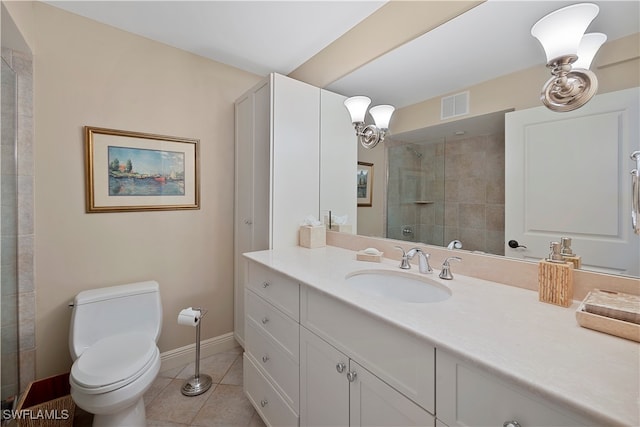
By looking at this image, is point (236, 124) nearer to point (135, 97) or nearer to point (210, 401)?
point (135, 97)

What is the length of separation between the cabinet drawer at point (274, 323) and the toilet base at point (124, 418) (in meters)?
0.70

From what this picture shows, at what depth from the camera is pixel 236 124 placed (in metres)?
2.23

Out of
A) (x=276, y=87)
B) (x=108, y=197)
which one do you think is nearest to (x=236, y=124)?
(x=276, y=87)

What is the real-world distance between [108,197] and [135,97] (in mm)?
707

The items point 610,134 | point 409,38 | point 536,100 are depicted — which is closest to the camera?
point 610,134

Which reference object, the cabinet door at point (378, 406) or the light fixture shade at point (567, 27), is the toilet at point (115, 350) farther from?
the light fixture shade at point (567, 27)

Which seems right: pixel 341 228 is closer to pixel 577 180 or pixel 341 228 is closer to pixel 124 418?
pixel 577 180

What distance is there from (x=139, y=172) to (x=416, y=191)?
182 cm

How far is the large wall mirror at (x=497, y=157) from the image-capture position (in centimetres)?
87

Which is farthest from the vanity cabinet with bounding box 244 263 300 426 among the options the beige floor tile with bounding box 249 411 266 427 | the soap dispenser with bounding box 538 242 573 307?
the soap dispenser with bounding box 538 242 573 307

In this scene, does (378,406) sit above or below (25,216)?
below

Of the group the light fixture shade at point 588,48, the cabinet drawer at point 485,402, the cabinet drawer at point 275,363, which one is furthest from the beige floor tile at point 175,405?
the light fixture shade at point 588,48

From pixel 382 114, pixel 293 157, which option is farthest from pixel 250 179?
pixel 382 114

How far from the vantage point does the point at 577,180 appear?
0.94 meters
